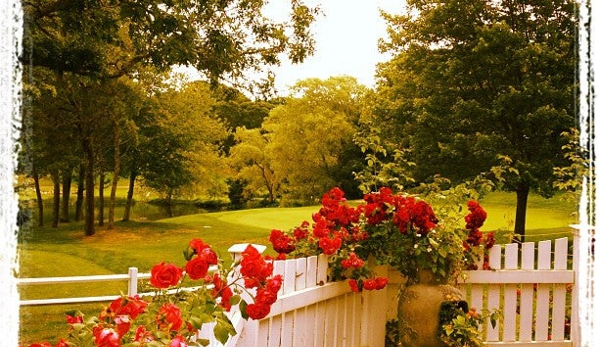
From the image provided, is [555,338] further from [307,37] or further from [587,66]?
[307,37]

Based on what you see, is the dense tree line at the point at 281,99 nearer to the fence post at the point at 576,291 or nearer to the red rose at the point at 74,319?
the fence post at the point at 576,291

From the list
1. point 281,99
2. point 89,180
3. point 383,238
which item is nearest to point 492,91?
point 281,99

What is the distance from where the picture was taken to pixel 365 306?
4.22 meters

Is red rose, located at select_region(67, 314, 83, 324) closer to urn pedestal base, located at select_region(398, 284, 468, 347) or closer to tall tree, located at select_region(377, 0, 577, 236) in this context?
urn pedestal base, located at select_region(398, 284, 468, 347)

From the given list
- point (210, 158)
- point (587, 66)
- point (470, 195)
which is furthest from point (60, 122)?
point (470, 195)

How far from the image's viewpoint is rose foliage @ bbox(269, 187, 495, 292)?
382 centimetres

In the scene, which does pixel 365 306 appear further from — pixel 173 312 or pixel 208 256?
pixel 173 312

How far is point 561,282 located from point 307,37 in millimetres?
7012

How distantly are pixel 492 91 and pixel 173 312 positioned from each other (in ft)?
48.1

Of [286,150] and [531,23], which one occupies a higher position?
[531,23]

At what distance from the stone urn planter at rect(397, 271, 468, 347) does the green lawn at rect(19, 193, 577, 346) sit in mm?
5573

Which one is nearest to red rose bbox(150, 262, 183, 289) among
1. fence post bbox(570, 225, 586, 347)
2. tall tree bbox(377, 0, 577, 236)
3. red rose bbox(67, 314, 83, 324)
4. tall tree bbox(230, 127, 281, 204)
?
red rose bbox(67, 314, 83, 324)

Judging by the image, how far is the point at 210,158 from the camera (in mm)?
23828

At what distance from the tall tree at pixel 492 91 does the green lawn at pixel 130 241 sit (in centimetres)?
206
